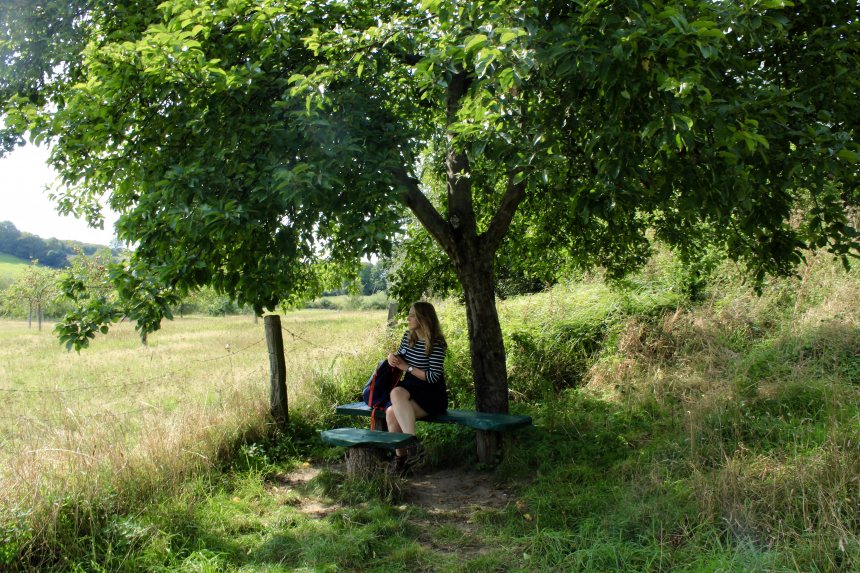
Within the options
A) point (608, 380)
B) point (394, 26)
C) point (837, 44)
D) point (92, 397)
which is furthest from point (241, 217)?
point (92, 397)

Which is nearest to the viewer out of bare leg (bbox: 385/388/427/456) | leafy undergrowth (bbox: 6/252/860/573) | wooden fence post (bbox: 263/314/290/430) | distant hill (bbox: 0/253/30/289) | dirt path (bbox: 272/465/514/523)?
leafy undergrowth (bbox: 6/252/860/573)

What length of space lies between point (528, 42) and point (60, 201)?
625 centimetres

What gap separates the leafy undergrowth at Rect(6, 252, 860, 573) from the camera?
413 cm

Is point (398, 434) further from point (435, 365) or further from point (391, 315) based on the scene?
point (391, 315)

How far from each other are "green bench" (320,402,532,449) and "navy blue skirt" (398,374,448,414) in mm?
106

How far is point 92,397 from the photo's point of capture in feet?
34.3

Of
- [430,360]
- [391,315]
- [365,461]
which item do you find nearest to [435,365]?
[430,360]

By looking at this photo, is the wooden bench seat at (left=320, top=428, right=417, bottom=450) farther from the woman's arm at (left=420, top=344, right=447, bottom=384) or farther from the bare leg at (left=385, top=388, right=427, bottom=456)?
the woman's arm at (left=420, top=344, right=447, bottom=384)

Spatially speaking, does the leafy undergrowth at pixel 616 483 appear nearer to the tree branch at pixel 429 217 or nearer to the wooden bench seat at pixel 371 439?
the wooden bench seat at pixel 371 439

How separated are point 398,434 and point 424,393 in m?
0.63

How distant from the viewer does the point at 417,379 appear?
648 centimetres

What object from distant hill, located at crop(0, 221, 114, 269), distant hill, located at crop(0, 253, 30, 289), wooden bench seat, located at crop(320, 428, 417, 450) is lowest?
wooden bench seat, located at crop(320, 428, 417, 450)

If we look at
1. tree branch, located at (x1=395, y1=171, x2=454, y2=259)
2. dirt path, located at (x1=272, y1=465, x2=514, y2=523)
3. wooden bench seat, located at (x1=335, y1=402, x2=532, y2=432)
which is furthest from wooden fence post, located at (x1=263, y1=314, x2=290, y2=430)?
tree branch, located at (x1=395, y1=171, x2=454, y2=259)

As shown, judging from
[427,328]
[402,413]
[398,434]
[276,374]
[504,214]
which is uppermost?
[504,214]
